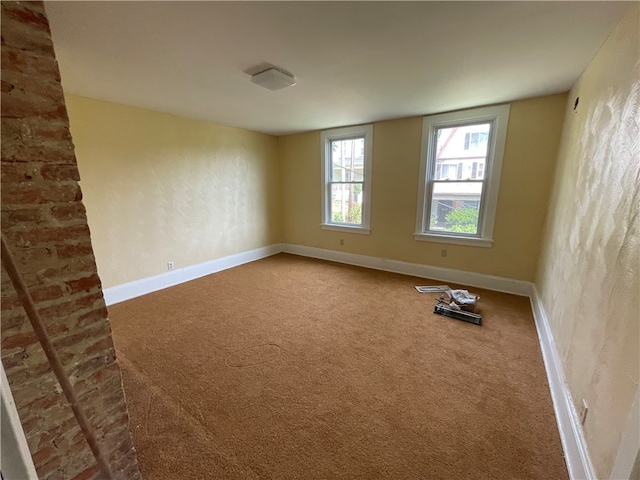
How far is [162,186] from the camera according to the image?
3.53 meters

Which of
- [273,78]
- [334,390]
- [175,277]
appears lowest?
[334,390]

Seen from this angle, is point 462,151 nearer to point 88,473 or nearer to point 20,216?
point 20,216

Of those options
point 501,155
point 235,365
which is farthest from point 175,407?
point 501,155

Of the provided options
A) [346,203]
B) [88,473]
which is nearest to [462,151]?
[346,203]

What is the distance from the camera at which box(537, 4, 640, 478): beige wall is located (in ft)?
3.45

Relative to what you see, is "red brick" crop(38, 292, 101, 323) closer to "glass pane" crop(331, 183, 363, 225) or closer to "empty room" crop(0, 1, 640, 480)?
"empty room" crop(0, 1, 640, 480)

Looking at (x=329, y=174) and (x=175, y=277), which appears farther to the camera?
(x=329, y=174)

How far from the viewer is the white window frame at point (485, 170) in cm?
320

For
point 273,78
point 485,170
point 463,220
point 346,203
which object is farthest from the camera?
point 346,203

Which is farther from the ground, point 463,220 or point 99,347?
point 463,220

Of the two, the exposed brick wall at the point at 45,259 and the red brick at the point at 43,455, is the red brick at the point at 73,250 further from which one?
the red brick at the point at 43,455

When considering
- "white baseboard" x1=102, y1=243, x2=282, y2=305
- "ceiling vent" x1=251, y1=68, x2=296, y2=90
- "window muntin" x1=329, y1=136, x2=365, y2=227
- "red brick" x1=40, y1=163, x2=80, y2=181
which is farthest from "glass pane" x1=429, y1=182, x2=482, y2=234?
"red brick" x1=40, y1=163, x2=80, y2=181

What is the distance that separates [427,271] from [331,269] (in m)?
1.50

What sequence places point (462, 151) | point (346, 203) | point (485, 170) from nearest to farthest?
1. point (485, 170)
2. point (462, 151)
3. point (346, 203)
